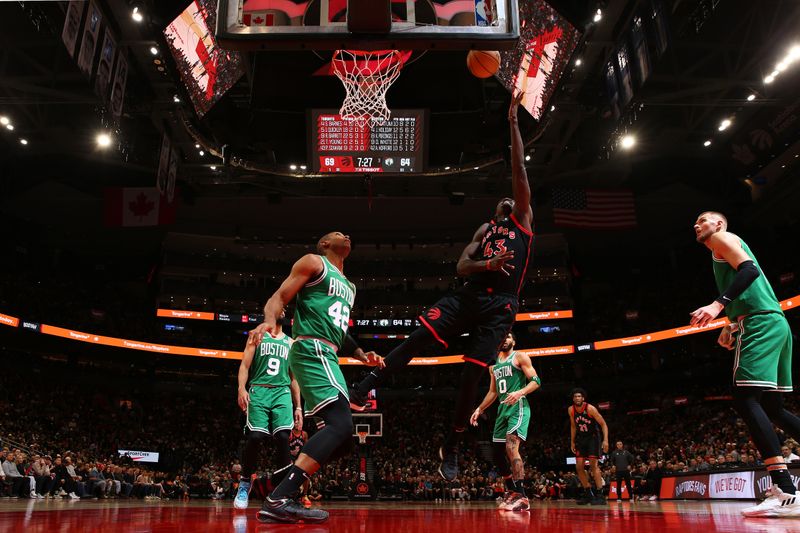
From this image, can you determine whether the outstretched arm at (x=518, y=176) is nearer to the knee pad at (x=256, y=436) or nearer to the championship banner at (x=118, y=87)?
the knee pad at (x=256, y=436)

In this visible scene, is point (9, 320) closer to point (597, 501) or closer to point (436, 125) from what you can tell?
point (436, 125)

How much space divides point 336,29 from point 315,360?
395 centimetres

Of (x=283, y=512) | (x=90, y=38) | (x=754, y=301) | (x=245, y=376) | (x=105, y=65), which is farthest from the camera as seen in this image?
(x=105, y=65)

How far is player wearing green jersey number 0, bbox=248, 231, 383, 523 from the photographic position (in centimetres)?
396

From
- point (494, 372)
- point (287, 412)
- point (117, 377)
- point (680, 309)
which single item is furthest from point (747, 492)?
point (117, 377)

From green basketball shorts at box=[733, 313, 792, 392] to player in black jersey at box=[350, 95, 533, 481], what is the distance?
1.80 metres

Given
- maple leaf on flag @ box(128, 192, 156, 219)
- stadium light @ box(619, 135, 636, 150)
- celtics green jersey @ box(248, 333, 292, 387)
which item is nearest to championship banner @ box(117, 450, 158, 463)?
maple leaf on flag @ box(128, 192, 156, 219)

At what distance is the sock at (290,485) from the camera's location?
153 inches

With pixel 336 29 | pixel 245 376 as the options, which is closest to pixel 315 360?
pixel 245 376

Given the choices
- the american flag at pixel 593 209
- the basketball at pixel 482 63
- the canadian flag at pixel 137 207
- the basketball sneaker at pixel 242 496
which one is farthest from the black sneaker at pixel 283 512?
the canadian flag at pixel 137 207

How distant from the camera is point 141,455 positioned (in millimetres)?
28734

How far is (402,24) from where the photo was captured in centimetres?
678

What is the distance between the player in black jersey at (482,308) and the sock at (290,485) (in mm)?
1032

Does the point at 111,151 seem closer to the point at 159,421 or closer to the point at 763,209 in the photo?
the point at 159,421
